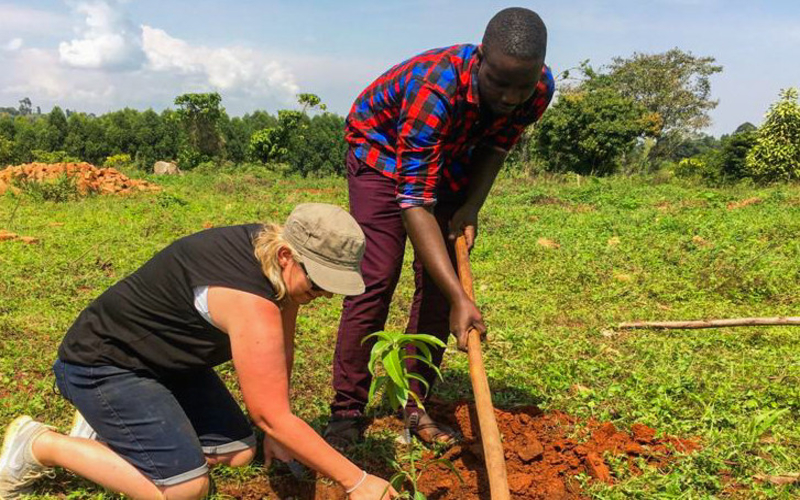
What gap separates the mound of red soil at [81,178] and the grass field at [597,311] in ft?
3.59

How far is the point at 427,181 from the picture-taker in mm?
2281

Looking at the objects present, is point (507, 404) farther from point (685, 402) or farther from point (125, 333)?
point (125, 333)

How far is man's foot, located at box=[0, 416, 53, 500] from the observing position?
7.65ft

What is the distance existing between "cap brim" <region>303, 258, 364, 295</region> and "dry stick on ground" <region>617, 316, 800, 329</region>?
9.38 ft

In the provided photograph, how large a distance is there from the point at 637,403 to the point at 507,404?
664 millimetres

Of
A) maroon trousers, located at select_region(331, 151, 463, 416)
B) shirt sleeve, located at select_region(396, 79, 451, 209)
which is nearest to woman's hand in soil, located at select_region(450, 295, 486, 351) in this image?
shirt sleeve, located at select_region(396, 79, 451, 209)

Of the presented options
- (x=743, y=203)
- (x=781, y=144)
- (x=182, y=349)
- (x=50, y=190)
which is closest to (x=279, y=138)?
(x=50, y=190)

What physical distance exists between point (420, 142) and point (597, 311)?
3.32 metres

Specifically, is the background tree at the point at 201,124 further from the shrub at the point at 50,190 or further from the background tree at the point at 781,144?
the background tree at the point at 781,144

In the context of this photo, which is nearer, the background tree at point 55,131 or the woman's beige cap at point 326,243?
the woman's beige cap at point 326,243

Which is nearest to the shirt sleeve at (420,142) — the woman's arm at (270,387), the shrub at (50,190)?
the woman's arm at (270,387)

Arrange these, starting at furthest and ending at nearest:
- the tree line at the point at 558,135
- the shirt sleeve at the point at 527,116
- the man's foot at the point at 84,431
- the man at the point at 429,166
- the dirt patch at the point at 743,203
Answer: the tree line at the point at 558,135 < the dirt patch at the point at 743,203 < the shirt sleeve at the point at 527,116 < the man's foot at the point at 84,431 < the man at the point at 429,166

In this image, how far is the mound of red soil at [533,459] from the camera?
8.27 ft

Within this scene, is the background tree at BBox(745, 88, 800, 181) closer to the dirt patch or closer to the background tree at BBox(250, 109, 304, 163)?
the dirt patch
